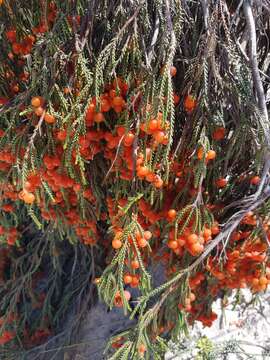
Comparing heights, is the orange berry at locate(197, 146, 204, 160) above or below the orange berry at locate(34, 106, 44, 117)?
below

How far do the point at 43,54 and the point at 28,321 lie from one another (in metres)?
2.58

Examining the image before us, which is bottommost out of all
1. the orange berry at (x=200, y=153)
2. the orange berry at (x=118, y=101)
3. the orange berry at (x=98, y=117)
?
the orange berry at (x=200, y=153)

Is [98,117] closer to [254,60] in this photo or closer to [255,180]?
[254,60]

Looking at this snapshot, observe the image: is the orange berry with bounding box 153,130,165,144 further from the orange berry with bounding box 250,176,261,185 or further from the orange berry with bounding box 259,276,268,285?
the orange berry with bounding box 259,276,268,285

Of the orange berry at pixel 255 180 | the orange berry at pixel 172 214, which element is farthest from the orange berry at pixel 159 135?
the orange berry at pixel 255 180

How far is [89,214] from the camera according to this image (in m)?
2.54

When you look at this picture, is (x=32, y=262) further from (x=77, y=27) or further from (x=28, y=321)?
(x=77, y=27)

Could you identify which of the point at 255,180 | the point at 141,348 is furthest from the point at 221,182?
the point at 141,348

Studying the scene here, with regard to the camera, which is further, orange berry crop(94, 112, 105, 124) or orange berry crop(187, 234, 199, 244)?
orange berry crop(187, 234, 199, 244)

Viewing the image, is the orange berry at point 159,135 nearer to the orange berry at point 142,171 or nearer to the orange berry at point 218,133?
the orange berry at point 142,171

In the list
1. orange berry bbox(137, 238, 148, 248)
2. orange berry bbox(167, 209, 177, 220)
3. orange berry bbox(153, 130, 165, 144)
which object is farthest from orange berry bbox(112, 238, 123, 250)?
orange berry bbox(153, 130, 165, 144)

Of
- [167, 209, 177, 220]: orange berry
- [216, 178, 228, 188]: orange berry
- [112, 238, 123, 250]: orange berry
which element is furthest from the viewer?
[216, 178, 228, 188]: orange berry

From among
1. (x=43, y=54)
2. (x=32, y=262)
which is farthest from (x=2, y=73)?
(x=32, y=262)

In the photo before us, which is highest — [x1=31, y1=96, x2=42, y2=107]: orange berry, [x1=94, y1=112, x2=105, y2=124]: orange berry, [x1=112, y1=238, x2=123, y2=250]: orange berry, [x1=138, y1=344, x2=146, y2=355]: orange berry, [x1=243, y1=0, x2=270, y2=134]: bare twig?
[x1=243, y1=0, x2=270, y2=134]: bare twig
